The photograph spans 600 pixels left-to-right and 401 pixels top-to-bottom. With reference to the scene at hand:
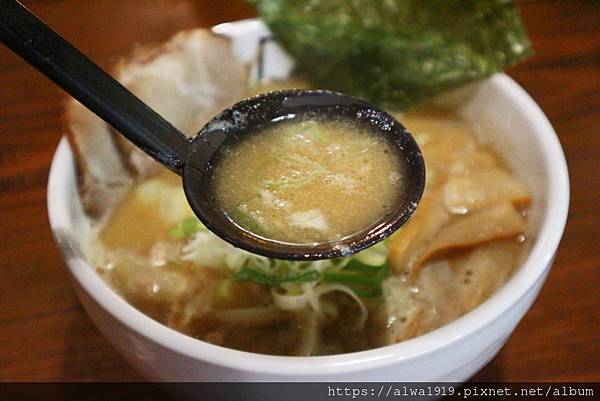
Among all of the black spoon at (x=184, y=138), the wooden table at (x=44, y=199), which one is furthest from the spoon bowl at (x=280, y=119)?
the wooden table at (x=44, y=199)

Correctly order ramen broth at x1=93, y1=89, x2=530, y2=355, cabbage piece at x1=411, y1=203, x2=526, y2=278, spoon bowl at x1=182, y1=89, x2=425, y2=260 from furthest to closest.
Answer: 1. cabbage piece at x1=411, y1=203, x2=526, y2=278
2. ramen broth at x1=93, y1=89, x2=530, y2=355
3. spoon bowl at x1=182, y1=89, x2=425, y2=260

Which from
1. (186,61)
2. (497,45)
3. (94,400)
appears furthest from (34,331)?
(497,45)

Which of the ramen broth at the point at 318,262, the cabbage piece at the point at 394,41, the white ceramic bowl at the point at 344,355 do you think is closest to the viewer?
the white ceramic bowl at the point at 344,355

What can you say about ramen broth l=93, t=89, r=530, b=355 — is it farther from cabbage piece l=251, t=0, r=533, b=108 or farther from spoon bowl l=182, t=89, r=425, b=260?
cabbage piece l=251, t=0, r=533, b=108

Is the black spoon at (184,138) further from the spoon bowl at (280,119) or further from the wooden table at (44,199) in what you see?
the wooden table at (44,199)

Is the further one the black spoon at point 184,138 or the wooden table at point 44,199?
the wooden table at point 44,199

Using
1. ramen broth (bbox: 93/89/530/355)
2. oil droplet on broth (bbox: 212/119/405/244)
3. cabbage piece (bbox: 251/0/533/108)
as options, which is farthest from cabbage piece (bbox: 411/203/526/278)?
cabbage piece (bbox: 251/0/533/108)

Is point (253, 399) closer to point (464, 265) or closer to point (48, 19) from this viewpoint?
point (464, 265)
